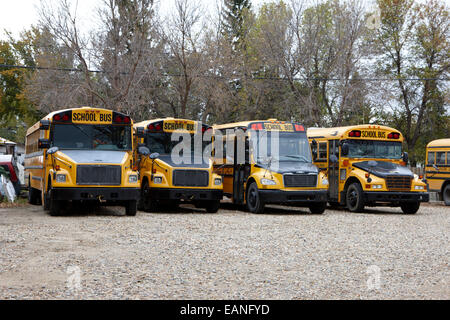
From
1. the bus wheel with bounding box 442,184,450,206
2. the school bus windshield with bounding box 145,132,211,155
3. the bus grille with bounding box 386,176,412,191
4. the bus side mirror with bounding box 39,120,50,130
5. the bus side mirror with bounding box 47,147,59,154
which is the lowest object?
A: the bus wheel with bounding box 442,184,450,206

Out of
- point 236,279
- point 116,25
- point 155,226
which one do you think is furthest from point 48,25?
point 236,279

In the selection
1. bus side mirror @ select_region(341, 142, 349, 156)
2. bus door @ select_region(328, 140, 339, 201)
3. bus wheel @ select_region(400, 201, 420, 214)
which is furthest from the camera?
bus door @ select_region(328, 140, 339, 201)

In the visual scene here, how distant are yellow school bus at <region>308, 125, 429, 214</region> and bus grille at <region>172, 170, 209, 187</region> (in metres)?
3.64

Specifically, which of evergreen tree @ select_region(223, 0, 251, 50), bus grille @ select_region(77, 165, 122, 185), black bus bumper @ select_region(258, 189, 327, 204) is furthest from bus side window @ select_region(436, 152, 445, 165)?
evergreen tree @ select_region(223, 0, 251, 50)

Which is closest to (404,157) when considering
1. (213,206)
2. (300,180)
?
(300,180)

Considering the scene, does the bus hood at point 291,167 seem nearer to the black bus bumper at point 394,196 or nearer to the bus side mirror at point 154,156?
the black bus bumper at point 394,196

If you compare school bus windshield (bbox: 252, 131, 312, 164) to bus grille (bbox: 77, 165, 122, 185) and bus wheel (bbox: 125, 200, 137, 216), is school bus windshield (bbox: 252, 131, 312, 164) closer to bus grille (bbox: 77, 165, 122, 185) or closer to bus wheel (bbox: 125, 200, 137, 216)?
bus wheel (bbox: 125, 200, 137, 216)

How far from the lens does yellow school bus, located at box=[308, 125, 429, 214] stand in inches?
696

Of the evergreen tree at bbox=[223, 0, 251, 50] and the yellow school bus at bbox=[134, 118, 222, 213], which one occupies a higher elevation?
the evergreen tree at bbox=[223, 0, 251, 50]

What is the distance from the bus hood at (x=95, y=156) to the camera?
14578 millimetres

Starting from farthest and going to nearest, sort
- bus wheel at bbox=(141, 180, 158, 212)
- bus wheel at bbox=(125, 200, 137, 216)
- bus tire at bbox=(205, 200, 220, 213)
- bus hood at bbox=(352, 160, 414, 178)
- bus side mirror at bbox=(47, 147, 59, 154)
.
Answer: bus hood at bbox=(352, 160, 414, 178), bus tire at bbox=(205, 200, 220, 213), bus wheel at bbox=(141, 180, 158, 212), bus wheel at bbox=(125, 200, 137, 216), bus side mirror at bbox=(47, 147, 59, 154)

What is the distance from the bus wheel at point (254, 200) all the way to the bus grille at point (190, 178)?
1399 mm

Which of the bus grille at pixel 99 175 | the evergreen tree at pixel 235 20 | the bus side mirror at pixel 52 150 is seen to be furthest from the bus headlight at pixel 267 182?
the evergreen tree at pixel 235 20

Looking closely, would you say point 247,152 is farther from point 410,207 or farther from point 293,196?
point 410,207
